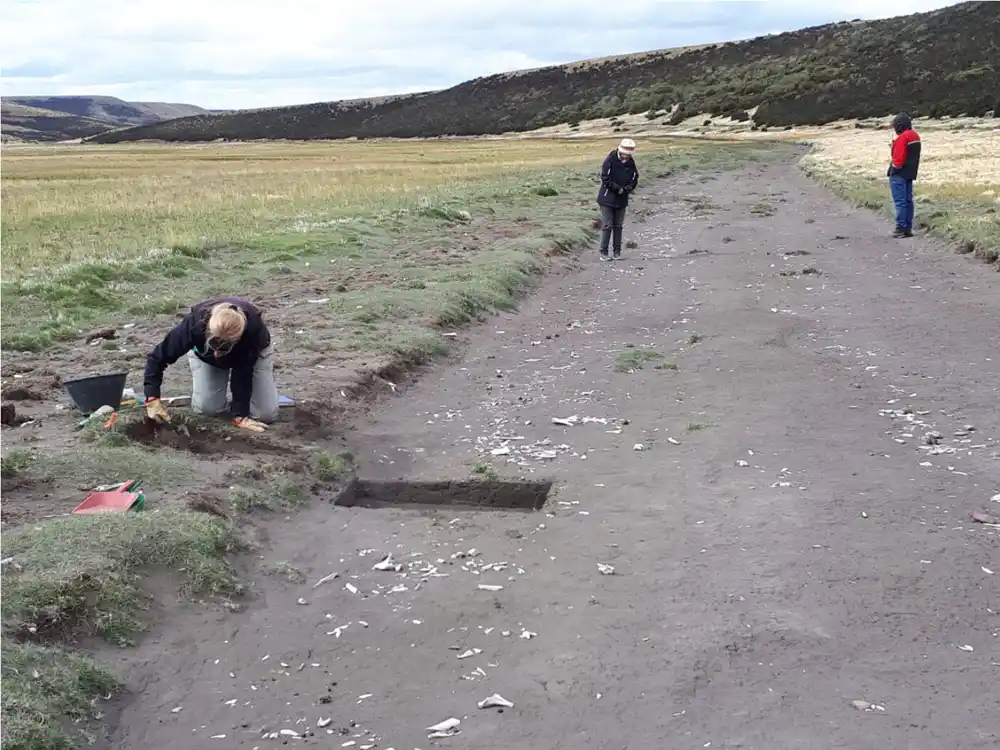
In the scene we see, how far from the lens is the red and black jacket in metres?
18.4

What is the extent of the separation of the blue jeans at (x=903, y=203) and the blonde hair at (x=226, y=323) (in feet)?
50.3

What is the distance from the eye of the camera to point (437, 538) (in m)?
6.52

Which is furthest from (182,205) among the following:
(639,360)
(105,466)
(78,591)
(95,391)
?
(78,591)

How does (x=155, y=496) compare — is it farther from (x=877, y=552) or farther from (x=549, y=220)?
(x=549, y=220)

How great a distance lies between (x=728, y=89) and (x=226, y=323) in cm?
9486

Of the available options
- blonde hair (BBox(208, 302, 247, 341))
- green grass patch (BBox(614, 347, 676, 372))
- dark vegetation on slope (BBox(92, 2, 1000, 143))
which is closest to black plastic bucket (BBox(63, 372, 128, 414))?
blonde hair (BBox(208, 302, 247, 341))

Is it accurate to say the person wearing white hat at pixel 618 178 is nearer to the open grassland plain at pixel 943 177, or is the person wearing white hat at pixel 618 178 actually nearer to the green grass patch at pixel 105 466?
the open grassland plain at pixel 943 177

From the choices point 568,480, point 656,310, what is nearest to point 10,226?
point 656,310

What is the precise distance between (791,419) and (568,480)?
2.30 meters

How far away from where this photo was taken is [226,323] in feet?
24.2

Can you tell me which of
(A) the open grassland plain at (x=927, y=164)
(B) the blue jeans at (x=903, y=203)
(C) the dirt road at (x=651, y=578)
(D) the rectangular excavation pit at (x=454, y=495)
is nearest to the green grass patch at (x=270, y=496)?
(C) the dirt road at (x=651, y=578)

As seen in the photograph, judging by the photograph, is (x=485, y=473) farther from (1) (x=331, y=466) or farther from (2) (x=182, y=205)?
(2) (x=182, y=205)

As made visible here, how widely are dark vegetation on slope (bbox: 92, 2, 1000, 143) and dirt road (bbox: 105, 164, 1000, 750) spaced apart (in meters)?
60.3

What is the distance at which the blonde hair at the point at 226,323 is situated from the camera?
736cm
